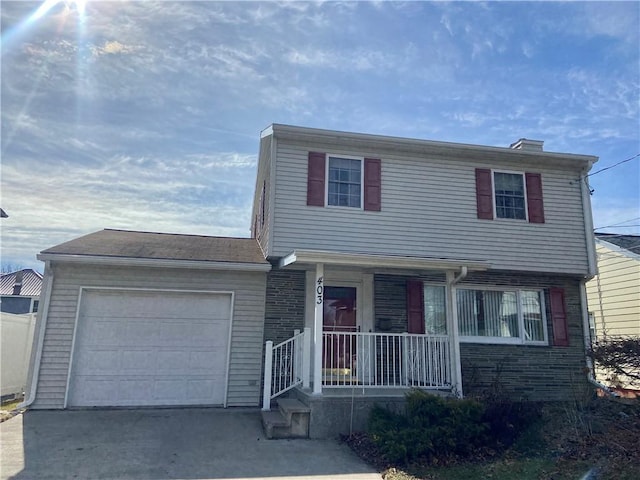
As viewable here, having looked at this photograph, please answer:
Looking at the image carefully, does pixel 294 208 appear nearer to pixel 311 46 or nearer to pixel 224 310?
pixel 224 310

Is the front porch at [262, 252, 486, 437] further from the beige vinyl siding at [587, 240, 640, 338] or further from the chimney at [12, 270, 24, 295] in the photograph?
the chimney at [12, 270, 24, 295]

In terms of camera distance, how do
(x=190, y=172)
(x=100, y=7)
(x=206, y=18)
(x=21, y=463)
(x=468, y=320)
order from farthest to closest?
(x=190, y=172) < (x=468, y=320) < (x=206, y=18) < (x=100, y=7) < (x=21, y=463)

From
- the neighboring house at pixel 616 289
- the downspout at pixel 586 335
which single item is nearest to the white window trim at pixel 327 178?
the downspout at pixel 586 335

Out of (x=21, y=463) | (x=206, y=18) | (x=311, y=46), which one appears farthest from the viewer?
(x=311, y=46)

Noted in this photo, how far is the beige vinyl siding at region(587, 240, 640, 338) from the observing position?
11.1m

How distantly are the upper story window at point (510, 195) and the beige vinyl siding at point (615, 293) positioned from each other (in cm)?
374

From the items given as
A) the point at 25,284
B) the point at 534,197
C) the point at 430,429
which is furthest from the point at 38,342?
the point at 25,284

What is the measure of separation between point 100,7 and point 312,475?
7.41 m

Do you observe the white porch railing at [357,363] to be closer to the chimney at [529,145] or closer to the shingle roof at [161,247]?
the shingle roof at [161,247]

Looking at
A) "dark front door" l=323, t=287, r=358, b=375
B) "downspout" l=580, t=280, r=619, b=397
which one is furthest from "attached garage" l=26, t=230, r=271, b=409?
"downspout" l=580, t=280, r=619, b=397

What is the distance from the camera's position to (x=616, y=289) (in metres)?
11.7

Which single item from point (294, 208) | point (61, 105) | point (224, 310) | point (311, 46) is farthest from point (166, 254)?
point (311, 46)

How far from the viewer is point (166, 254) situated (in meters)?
8.70

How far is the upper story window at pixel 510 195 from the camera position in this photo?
960 centimetres
